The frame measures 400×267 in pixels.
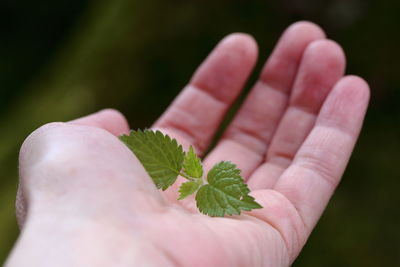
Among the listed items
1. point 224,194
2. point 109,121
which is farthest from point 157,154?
point 109,121

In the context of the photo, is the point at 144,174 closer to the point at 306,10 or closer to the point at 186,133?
the point at 186,133

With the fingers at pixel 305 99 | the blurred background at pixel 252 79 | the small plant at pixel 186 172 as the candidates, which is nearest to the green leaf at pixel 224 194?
the small plant at pixel 186 172

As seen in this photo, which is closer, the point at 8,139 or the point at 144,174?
the point at 144,174

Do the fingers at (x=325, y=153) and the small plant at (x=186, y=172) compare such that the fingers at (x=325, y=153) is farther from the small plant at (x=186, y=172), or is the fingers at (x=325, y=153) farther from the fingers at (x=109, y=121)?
the fingers at (x=109, y=121)

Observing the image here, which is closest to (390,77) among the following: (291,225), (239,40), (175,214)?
(239,40)

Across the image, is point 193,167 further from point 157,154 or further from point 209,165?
point 209,165
